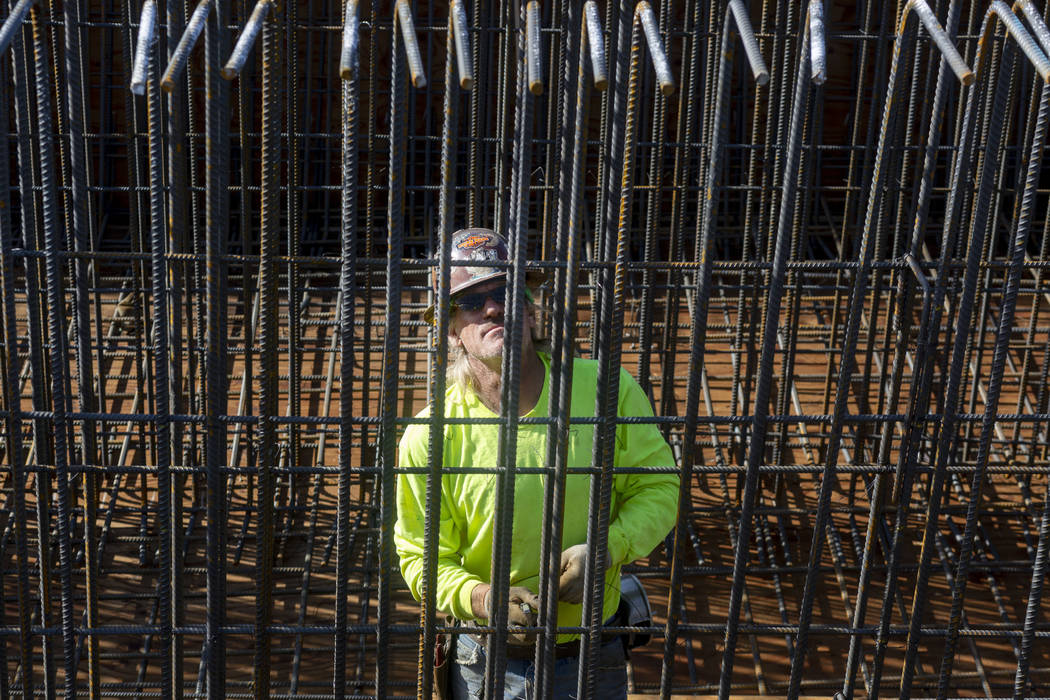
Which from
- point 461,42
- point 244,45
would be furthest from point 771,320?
point 244,45

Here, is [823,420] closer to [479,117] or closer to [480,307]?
[480,307]

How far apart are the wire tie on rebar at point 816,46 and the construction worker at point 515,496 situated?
3.03ft

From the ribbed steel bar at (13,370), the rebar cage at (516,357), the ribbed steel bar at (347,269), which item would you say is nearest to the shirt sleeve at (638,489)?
the rebar cage at (516,357)

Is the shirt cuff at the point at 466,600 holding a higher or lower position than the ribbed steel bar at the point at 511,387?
lower

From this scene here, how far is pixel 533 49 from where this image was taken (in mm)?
2367

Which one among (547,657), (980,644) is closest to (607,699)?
(547,657)

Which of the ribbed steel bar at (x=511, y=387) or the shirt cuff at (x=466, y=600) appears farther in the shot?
the shirt cuff at (x=466, y=600)

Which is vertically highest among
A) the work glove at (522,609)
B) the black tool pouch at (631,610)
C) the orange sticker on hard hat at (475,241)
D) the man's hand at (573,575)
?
the orange sticker on hard hat at (475,241)

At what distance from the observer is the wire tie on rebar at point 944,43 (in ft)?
7.75

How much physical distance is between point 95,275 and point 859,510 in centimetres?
370

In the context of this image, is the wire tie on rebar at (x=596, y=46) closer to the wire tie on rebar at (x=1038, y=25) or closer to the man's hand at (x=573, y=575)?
the wire tie on rebar at (x=1038, y=25)

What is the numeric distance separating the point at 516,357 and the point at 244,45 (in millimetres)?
835

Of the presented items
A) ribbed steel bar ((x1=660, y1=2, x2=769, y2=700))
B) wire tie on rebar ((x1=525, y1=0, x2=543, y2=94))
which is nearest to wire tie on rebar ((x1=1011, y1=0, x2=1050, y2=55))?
ribbed steel bar ((x1=660, y1=2, x2=769, y2=700))

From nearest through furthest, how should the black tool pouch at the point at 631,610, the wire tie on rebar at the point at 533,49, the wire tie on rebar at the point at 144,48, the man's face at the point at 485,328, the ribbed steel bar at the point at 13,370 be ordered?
the wire tie on rebar at the point at 144,48 < the wire tie on rebar at the point at 533,49 < the ribbed steel bar at the point at 13,370 < the man's face at the point at 485,328 < the black tool pouch at the point at 631,610
